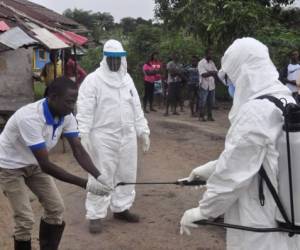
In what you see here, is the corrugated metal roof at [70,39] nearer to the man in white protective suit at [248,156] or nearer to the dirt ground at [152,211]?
the dirt ground at [152,211]

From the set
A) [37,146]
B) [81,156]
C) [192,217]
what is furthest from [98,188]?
[192,217]

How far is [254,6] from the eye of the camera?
51.3 feet

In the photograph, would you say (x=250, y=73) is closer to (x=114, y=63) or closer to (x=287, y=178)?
(x=287, y=178)

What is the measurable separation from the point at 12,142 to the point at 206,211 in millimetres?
1843

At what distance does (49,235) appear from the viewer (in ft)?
15.2

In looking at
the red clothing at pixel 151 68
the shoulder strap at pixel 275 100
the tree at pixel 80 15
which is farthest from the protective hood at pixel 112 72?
the tree at pixel 80 15

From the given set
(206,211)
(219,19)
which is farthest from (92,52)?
(206,211)

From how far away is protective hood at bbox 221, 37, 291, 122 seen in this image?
296 centimetres

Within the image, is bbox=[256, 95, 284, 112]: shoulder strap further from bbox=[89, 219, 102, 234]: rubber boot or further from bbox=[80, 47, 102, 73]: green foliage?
bbox=[80, 47, 102, 73]: green foliage

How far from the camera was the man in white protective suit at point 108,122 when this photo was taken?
566cm

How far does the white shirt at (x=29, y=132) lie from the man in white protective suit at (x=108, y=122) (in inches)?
49.0

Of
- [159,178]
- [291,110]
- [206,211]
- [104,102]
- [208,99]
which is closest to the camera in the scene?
[291,110]

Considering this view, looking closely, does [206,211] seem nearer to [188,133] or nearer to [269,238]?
[269,238]

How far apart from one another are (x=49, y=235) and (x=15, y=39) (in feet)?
21.3
